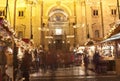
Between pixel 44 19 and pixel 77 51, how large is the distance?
9.67m

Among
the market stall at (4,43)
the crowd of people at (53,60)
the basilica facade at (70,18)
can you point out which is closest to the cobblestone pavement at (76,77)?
the crowd of people at (53,60)

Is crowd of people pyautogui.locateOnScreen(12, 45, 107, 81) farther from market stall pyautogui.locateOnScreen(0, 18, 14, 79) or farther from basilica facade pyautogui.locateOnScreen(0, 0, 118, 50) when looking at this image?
basilica facade pyautogui.locateOnScreen(0, 0, 118, 50)

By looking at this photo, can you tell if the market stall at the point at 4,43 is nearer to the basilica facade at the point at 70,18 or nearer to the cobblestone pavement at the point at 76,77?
the cobblestone pavement at the point at 76,77

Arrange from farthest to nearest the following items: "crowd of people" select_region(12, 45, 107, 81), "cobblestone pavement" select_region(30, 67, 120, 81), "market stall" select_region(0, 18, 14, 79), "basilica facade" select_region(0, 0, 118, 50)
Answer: "basilica facade" select_region(0, 0, 118, 50) < "crowd of people" select_region(12, 45, 107, 81) < "cobblestone pavement" select_region(30, 67, 120, 81) < "market stall" select_region(0, 18, 14, 79)

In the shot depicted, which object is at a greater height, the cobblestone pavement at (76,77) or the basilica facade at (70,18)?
the basilica facade at (70,18)

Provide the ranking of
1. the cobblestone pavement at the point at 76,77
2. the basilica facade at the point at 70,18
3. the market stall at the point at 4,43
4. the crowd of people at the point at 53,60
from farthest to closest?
1. the basilica facade at the point at 70,18
2. the crowd of people at the point at 53,60
3. the cobblestone pavement at the point at 76,77
4. the market stall at the point at 4,43

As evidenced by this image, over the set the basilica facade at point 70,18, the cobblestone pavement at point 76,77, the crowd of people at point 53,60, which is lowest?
the cobblestone pavement at point 76,77

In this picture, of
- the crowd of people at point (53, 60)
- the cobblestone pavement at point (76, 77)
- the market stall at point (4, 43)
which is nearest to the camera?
the market stall at point (4, 43)

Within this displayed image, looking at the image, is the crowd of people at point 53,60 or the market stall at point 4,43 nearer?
the market stall at point 4,43

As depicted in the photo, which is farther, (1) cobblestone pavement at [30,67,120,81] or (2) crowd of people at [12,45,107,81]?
(2) crowd of people at [12,45,107,81]

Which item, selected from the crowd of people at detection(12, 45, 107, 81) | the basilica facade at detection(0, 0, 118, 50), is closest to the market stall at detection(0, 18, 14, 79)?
the crowd of people at detection(12, 45, 107, 81)

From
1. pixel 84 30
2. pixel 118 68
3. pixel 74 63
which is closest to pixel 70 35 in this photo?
pixel 84 30

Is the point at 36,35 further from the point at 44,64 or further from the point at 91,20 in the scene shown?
the point at 44,64

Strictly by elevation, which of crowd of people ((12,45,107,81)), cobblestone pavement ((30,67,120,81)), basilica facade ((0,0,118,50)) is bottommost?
cobblestone pavement ((30,67,120,81))
